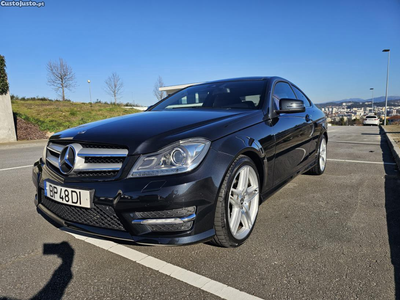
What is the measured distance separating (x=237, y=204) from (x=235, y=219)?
0.39 ft

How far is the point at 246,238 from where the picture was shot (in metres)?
2.41

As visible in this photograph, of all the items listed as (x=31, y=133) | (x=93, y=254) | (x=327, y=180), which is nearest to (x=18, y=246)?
(x=93, y=254)

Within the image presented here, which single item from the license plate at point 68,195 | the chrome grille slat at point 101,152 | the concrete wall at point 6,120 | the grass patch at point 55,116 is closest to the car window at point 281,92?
the chrome grille slat at point 101,152

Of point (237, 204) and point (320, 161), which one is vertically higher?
point (237, 204)

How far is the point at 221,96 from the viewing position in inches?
136

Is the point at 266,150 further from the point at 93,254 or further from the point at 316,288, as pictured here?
the point at 93,254

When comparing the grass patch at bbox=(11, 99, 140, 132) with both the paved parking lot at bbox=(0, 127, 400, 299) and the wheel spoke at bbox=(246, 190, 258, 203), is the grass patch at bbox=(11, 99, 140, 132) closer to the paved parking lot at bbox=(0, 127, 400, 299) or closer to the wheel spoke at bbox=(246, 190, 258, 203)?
the paved parking lot at bbox=(0, 127, 400, 299)

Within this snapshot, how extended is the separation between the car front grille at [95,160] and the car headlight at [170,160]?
0.16 m

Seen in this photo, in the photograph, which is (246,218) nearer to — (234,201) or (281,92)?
(234,201)

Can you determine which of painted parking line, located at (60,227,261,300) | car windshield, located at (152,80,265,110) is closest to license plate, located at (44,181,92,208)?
painted parking line, located at (60,227,261,300)

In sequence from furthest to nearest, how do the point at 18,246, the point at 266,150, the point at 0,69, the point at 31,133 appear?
the point at 31,133, the point at 0,69, the point at 266,150, the point at 18,246

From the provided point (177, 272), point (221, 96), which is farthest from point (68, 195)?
point (221, 96)

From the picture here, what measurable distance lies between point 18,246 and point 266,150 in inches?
88.9

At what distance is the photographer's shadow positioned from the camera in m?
1.77
